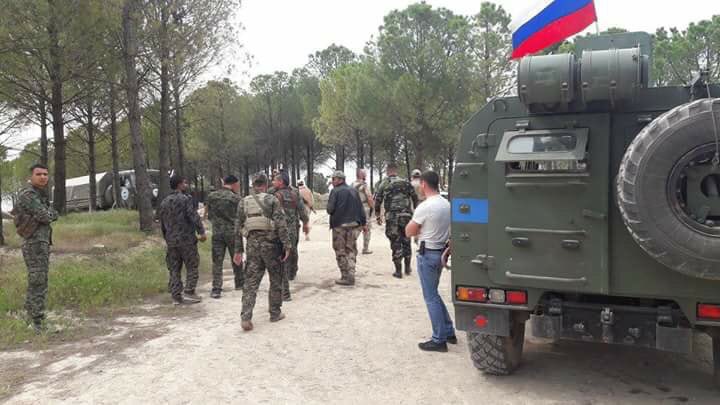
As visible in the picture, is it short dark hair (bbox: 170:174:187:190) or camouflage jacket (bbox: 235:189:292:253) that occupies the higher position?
short dark hair (bbox: 170:174:187:190)

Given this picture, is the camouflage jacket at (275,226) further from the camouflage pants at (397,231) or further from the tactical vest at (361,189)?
the tactical vest at (361,189)

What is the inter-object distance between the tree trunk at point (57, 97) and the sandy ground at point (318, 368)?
794 centimetres

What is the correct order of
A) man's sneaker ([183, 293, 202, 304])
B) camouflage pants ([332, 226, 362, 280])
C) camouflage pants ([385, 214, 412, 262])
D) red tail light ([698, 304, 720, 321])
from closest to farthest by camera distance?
red tail light ([698, 304, 720, 321])
man's sneaker ([183, 293, 202, 304])
camouflage pants ([332, 226, 362, 280])
camouflage pants ([385, 214, 412, 262])

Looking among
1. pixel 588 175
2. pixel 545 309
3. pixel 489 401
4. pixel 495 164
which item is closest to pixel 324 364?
pixel 489 401

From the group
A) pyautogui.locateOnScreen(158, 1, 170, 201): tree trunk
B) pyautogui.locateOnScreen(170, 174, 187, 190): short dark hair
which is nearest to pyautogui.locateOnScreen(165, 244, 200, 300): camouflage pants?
pyautogui.locateOnScreen(170, 174, 187, 190): short dark hair

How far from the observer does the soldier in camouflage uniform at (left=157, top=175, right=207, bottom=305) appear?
7.66m

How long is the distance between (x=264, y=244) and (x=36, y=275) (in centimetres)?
244

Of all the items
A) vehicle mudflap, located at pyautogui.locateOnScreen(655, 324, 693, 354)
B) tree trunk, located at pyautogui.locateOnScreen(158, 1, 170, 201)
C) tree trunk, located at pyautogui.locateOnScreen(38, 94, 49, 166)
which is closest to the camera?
vehicle mudflap, located at pyautogui.locateOnScreen(655, 324, 693, 354)

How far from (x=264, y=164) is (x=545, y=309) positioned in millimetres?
39063

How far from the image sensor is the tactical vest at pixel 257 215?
6473mm

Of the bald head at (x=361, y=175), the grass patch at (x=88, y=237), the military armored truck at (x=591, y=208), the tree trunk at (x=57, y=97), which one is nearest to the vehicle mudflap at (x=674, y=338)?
the military armored truck at (x=591, y=208)

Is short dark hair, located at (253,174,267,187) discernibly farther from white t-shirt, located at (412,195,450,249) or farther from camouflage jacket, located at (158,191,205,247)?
white t-shirt, located at (412,195,450,249)

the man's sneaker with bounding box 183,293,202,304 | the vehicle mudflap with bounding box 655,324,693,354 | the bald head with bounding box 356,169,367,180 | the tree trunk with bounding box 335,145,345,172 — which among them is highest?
the tree trunk with bounding box 335,145,345,172

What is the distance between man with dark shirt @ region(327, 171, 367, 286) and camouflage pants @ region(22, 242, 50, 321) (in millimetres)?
4178
